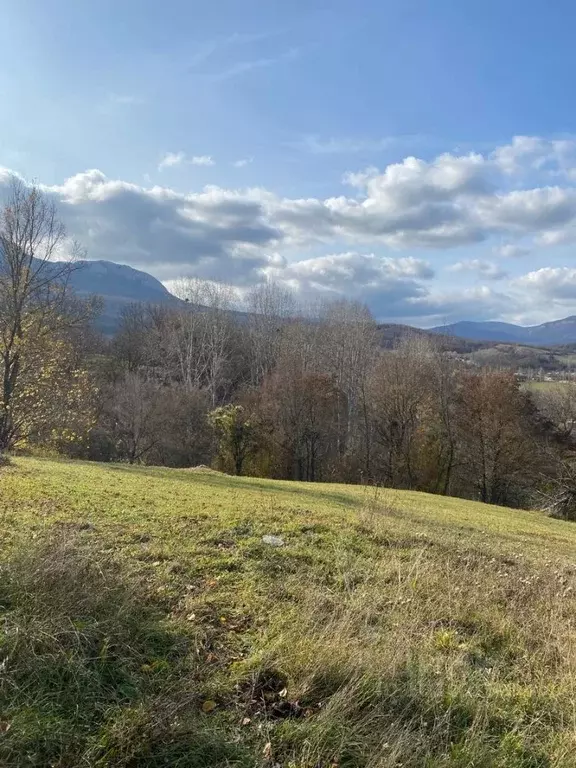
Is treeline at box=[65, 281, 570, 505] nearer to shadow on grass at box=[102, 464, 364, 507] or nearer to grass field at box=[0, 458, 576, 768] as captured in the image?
shadow on grass at box=[102, 464, 364, 507]

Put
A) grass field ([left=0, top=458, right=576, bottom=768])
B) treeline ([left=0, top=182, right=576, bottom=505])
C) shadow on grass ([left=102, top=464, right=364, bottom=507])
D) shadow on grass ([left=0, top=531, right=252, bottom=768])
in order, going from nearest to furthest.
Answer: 1. shadow on grass ([left=0, top=531, right=252, bottom=768])
2. grass field ([left=0, top=458, right=576, bottom=768])
3. shadow on grass ([left=102, top=464, right=364, bottom=507])
4. treeline ([left=0, top=182, right=576, bottom=505])

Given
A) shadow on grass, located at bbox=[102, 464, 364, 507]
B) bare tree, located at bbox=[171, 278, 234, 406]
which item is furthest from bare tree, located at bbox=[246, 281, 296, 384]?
shadow on grass, located at bbox=[102, 464, 364, 507]

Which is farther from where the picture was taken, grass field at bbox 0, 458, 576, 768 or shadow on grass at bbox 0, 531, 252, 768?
grass field at bbox 0, 458, 576, 768

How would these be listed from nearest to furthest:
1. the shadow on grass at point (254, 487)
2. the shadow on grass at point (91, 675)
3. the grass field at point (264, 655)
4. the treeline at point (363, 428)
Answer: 1. the shadow on grass at point (91, 675)
2. the grass field at point (264, 655)
3. the shadow on grass at point (254, 487)
4. the treeline at point (363, 428)

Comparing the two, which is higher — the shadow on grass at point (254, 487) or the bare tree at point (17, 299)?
the bare tree at point (17, 299)

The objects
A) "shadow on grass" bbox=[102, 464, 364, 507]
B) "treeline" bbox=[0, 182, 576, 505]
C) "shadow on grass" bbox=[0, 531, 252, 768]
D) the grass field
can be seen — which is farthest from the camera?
"treeline" bbox=[0, 182, 576, 505]

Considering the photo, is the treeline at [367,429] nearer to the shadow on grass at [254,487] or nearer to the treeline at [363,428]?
the treeline at [363,428]

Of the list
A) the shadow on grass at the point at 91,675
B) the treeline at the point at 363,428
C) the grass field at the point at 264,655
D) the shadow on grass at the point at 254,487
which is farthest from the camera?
the treeline at the point at 363,428

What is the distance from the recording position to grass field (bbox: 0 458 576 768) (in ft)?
11.1

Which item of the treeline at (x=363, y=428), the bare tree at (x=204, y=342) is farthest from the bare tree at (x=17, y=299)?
the bare tree at (x=204, y=342)

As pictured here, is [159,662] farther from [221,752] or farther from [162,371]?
[162,371]

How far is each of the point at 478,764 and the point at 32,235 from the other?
23.8m

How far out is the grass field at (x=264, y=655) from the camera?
11.1ft

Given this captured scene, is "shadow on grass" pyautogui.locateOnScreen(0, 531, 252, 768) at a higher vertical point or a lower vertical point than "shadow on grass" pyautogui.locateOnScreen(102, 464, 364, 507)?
higher
